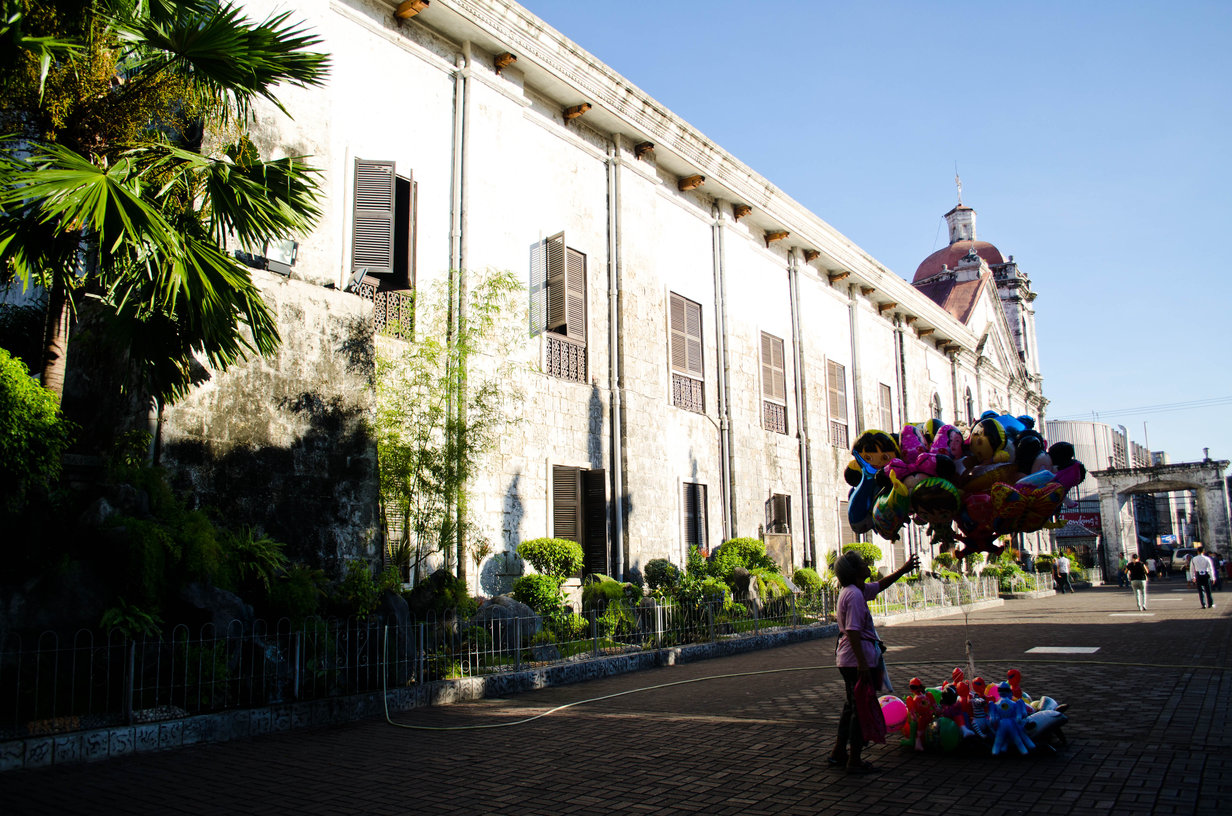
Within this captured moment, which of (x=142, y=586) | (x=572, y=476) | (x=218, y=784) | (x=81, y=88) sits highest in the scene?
(x=81, y=88)

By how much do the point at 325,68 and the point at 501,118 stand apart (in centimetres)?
727

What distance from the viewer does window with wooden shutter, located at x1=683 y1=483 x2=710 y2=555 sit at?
18.1 metres

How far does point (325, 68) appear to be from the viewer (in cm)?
789

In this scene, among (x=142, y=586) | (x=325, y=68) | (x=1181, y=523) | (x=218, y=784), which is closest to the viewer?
(x=218, y=784)

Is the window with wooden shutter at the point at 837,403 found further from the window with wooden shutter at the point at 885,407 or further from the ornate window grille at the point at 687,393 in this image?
the ornate window grille at the point at 687,393

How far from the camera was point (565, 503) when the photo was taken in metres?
15.1

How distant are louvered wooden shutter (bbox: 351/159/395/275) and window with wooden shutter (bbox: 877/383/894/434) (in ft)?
63.9

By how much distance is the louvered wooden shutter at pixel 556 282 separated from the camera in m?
15.4

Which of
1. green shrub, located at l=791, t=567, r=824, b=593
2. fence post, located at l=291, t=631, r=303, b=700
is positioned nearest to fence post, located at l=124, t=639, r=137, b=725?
fence post, located at l=291, t=631, r=303, b=700

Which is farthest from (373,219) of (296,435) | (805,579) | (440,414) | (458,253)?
(805,579)

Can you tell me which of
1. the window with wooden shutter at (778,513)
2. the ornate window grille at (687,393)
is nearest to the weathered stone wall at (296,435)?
the ornate window grille at (687,393)

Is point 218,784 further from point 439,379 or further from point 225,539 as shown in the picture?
point 439,379

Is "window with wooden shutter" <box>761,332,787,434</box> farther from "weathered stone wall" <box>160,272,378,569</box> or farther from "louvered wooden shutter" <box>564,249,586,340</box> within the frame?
"weathered stone wall" <box>160,272,378,569</box>

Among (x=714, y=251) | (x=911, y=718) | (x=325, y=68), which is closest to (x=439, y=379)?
(x=325, y=68)
